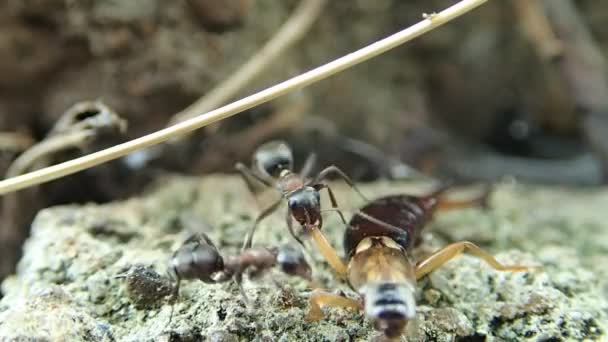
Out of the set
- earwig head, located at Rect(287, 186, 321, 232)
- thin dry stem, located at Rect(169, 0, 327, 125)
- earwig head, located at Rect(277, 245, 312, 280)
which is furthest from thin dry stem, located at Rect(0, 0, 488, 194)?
thin dry stem, located at Rect(169, 0, 327, 125)

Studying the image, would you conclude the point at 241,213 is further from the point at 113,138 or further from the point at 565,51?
the point at 565,51

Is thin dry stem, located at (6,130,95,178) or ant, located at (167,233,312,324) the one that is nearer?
ant, located at (167,233,312,324)

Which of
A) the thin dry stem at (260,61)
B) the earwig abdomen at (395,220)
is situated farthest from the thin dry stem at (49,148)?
the earwig abdomen at (395,220)

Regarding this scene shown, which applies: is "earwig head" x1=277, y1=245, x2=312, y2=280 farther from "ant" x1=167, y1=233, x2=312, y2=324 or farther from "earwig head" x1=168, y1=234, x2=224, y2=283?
"earwig head" x1=168, y1=234, x2=224, y2=283

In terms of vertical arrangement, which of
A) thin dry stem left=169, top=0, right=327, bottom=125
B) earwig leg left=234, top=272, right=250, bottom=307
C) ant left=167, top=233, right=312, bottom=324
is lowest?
earwig leg left=234, top=272, right=250, bottom=307

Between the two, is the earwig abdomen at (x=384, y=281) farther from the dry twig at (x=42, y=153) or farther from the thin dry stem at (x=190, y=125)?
the dry twig at (x=42, y=153)

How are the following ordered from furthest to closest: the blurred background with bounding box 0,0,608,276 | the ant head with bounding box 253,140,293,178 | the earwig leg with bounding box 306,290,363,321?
the blurred background with bounding box 0,0,608,276, the ant head with bounding box 253,140,293,178, the earwig leg with bounding box 306,290,363,321

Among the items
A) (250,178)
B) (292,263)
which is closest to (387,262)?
(292,263)
